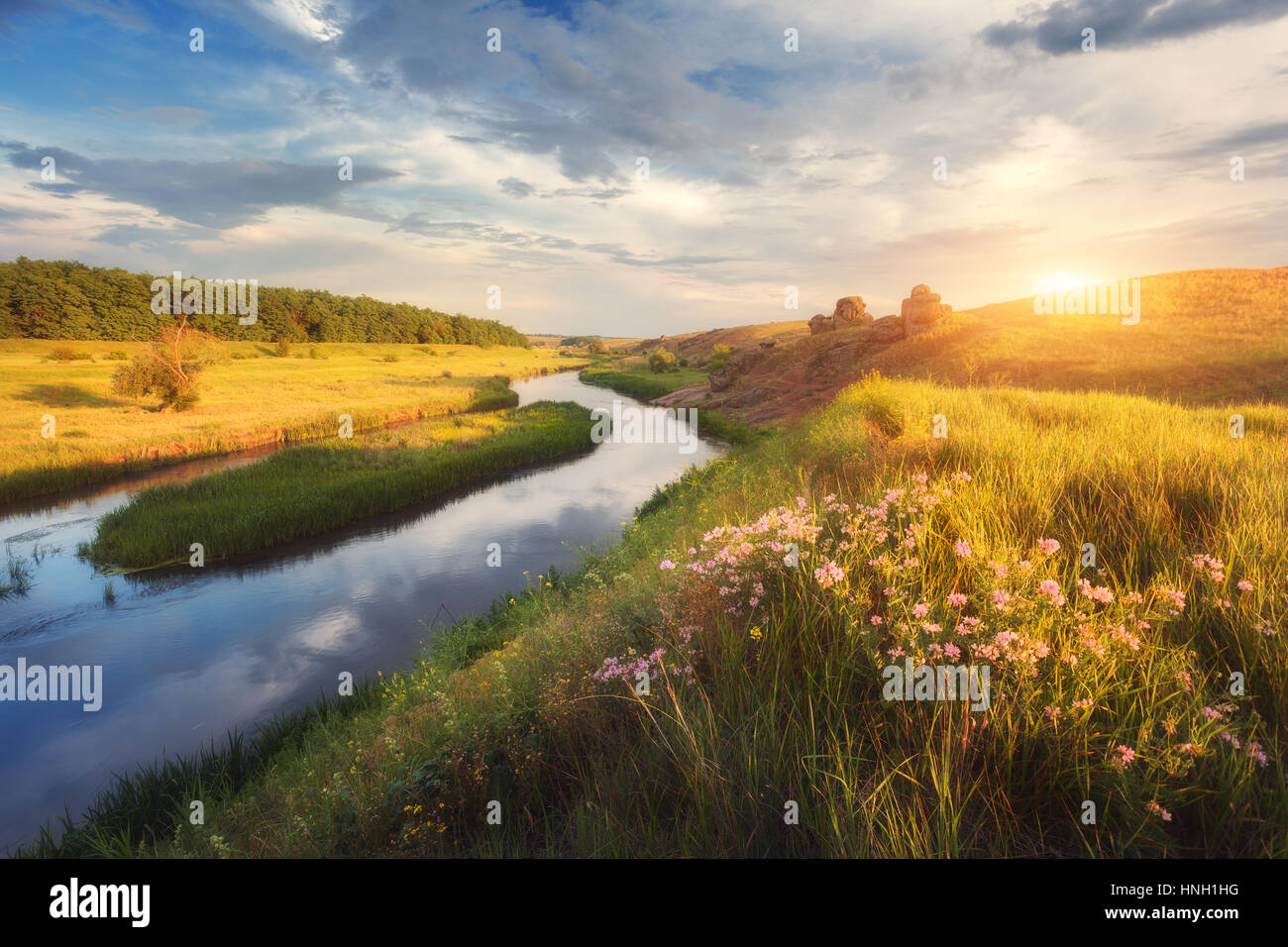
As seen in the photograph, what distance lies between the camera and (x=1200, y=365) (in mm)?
17609

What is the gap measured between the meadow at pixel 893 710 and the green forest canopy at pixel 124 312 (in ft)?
170

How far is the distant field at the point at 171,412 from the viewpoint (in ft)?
68.9

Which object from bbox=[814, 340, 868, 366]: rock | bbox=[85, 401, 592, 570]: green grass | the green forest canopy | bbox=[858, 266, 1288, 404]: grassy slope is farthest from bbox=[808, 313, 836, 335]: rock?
the green forest canopy

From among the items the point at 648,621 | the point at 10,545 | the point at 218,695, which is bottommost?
the point at 218,695

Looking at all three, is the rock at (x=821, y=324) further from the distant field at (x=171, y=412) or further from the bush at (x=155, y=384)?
the bush at (x=155, y=384)

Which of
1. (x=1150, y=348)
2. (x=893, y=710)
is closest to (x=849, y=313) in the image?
(x=1150, y=348)

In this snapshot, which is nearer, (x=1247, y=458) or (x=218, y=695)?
(x=1247, y=458)

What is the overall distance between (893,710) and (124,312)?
104 m

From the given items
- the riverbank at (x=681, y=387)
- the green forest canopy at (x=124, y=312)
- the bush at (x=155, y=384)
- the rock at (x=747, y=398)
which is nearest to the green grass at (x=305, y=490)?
the riverbank at (x=681, y=387)

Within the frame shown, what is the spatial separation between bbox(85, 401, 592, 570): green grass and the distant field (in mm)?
4977

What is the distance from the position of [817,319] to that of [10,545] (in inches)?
1926

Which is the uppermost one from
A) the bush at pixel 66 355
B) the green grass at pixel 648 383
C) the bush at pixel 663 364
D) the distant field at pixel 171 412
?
the bush at pixel 663 364
